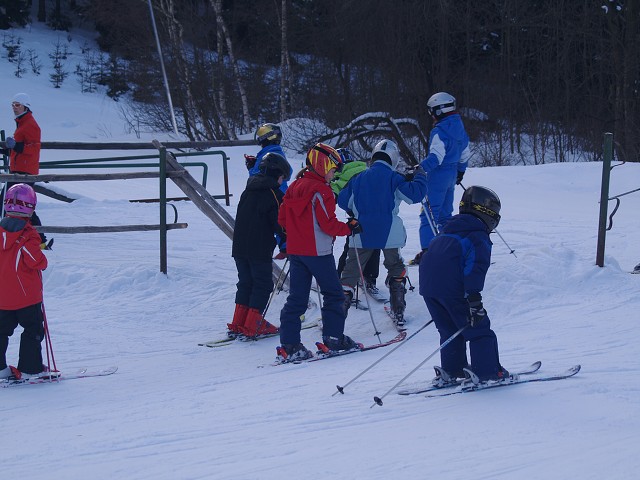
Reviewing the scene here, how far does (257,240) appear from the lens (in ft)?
23.9

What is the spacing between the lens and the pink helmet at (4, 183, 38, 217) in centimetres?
601

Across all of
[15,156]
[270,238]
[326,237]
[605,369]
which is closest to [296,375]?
[326,237]

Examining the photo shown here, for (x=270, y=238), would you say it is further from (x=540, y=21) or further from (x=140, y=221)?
(x=540, y=21)

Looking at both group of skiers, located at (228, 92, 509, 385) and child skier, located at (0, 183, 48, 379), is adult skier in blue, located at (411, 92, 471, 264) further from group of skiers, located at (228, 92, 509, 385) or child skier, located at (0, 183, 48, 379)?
child skier, located at (0, 183, 48, 379)

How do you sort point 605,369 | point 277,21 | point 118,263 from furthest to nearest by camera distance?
point 277,21 < point 118,263 < point 605,369

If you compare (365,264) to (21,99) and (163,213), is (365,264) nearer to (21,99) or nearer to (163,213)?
(163,213)

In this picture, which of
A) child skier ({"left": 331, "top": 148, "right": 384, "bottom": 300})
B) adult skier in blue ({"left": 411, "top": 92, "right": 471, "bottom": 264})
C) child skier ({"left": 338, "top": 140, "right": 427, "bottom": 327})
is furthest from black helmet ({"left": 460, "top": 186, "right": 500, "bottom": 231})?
adult skier in blue ({"left": 411, "top": 92, "right": 471, "bottom": 264})

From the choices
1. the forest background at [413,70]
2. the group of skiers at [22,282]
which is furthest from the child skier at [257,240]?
the forest background at [413,70]

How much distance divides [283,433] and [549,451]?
4.76ft

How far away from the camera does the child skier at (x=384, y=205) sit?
23.7ft

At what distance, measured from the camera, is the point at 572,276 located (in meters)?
8.02

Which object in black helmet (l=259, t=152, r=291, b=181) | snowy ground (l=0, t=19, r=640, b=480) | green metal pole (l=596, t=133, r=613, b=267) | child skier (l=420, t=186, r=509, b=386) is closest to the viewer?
snowy ground (l=0, t=19, r=640, b=480)

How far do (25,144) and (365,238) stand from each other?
4.91 metres

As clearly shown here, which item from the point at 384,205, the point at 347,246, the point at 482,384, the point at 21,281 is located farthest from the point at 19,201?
the point at 482,384
